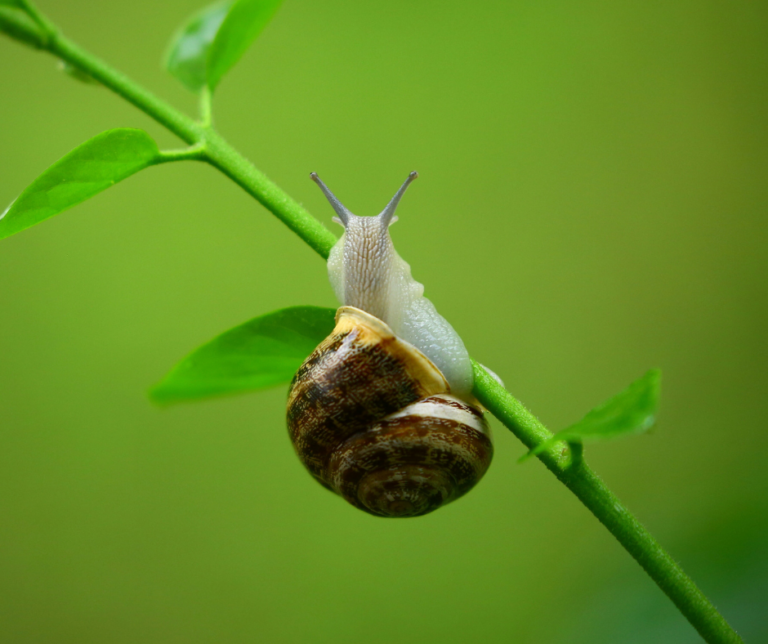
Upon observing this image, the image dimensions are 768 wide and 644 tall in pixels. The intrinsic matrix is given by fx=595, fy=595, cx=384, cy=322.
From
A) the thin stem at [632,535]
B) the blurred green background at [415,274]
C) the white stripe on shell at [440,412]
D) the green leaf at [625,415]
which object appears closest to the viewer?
the green leaf at [625,415]

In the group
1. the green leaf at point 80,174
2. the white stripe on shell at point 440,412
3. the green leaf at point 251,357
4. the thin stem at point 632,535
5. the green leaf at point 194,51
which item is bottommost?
the thin stem at point 632,535

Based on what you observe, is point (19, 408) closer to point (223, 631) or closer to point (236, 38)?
point (223, 631)

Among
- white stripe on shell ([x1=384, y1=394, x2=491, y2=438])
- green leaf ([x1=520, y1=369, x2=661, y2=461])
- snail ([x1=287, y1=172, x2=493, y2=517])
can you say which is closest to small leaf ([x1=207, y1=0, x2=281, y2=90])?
snail ([x1=287, y1=172, x2=493, y2=517])

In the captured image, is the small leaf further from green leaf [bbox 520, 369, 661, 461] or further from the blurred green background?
the blurred green background

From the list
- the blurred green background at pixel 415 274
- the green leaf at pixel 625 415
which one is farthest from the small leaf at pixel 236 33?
the blurred green background at pixel 415 274

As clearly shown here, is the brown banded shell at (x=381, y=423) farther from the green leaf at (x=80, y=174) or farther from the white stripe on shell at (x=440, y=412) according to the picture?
the green leaf at (x=80, y=174)

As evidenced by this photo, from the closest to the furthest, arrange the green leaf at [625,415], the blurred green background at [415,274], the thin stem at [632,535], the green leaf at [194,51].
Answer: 1. the green leaf at [625,415]
2. the thin stem at [632,535]
3. the green leaf at [194,51]
4. the blurred green background at [415,274]
